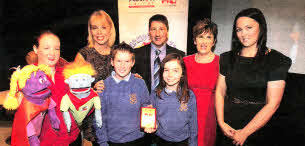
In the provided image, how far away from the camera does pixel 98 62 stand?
1917 mm

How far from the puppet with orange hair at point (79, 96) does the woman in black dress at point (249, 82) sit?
1190mm

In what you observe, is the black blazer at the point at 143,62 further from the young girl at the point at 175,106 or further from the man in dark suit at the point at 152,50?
the young girl at the point at 175,106

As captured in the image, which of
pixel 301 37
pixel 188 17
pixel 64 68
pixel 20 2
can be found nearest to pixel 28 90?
pixel 64 68

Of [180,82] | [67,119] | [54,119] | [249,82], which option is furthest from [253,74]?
[54,119]

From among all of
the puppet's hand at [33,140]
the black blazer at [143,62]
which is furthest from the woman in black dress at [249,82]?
the puppet's hand at [33,140]

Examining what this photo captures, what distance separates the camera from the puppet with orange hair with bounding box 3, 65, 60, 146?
4.70 ft

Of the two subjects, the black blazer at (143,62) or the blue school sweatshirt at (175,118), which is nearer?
the blue school sweatshirt at (175,118)

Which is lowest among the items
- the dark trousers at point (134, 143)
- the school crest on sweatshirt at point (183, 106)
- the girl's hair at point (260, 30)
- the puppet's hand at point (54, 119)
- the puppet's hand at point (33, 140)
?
the dark trousers at point (134, 143)

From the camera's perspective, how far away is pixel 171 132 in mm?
1763

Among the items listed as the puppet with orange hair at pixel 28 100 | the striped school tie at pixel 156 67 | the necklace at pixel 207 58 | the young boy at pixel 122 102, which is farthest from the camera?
the striped school tie at pixel 156 67

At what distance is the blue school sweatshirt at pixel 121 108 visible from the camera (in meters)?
1.72

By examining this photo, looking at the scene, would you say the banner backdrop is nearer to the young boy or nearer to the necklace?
the necklace

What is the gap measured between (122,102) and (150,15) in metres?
0.96

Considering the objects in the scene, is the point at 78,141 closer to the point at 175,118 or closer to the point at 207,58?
the point at 175,118
